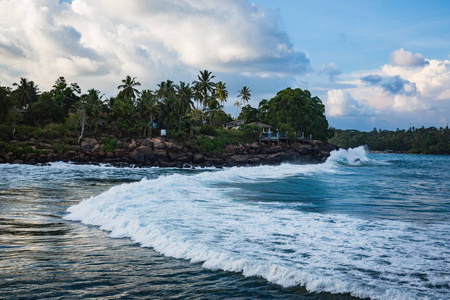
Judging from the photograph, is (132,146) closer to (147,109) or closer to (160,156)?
(160,156)

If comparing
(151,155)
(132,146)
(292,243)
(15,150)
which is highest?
(132,146)

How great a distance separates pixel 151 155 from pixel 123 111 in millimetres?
13879

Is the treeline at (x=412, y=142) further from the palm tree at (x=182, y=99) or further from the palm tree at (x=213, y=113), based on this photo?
the palm tree at (x=182, y=99)

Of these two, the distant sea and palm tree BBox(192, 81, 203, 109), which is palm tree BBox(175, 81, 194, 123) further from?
A: the distant sea

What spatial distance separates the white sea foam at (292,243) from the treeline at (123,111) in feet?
148

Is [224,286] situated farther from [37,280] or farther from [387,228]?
[387,228]

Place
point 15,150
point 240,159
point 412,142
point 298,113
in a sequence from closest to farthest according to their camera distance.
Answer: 1. point 15,150
2. point 240,159
3. point 298,113
4. point 412,142

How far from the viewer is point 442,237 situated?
26.6 ft

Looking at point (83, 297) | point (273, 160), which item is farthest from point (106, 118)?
point (83, 297)

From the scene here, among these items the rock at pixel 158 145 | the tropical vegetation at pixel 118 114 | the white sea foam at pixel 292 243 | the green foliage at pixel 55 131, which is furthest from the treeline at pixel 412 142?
the white sea foam at pixel 292 243

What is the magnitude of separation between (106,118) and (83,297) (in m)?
59.2

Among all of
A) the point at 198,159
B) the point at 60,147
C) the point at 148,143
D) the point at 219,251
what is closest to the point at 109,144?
the point at 148,143

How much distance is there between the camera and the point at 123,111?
190 feet

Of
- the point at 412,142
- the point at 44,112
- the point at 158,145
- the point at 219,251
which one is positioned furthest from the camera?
the point at 412,142
